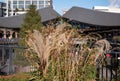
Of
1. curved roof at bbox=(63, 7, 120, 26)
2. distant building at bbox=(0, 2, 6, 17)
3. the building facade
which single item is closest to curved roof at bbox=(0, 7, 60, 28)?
curved roof at bbox=(63, 7, 120, 26)

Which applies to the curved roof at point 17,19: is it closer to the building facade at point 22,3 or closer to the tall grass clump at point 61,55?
the building facade at point 22,3

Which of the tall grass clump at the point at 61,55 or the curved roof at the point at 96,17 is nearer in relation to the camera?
the tall grass clump at the point at 61,55

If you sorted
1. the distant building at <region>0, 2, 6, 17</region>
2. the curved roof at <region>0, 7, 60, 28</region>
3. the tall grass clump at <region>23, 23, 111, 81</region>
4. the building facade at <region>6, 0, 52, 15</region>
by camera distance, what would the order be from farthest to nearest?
the building facade at <region>6, 0, 52, 15</region> < the distant building at <region>0, 2, 6, 17</region> < the curved roof at <region>0, 7, 60, 28</region> < the tall grass clump at <region>23, 23, 111, 81</region>

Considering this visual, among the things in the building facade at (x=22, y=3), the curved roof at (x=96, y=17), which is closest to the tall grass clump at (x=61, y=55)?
the curved roof at (x=96, y=17)

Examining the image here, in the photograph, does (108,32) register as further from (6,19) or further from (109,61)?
(109,61)

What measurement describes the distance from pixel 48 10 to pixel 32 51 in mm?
74488

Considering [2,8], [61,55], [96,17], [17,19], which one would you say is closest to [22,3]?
[2,8]

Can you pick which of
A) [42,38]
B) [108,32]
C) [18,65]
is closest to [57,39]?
[42,38]

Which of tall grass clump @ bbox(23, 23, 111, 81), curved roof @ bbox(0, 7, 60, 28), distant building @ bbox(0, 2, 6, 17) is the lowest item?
distant building @ bbox(0, 2, 6, 17)

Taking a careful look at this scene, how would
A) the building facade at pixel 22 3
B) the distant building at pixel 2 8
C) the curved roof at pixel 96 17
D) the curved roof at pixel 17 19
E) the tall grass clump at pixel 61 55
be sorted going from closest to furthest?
1. the tall grass clump at pixel 61 55
2. the curved roof at pixel 96 17
3. the curved roof at pixel 17 19
4. the distant building at pixel 2 8
5. the building facade at pixel 22 3

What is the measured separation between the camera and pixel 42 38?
679 centimetres

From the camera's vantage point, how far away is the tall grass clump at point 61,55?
681 centimetres

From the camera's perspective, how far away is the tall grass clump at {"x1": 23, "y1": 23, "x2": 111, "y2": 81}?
6812 millimetres

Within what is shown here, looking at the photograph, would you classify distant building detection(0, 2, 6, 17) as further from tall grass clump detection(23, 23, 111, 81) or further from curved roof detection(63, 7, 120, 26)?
tall grass clump detection(23, 23, 111, 81)
